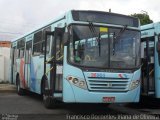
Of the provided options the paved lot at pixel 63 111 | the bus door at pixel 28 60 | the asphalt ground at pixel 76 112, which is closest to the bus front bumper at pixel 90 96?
the asphalt ground at pixel 76 112

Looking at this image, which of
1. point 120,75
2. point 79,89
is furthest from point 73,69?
point 120,75

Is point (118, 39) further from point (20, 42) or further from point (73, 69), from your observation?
point (20, 42)

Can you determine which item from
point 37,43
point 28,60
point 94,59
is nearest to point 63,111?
point 94,59

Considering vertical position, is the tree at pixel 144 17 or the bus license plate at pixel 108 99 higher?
the tree at pixel 144 17

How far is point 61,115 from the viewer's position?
38.6 feet

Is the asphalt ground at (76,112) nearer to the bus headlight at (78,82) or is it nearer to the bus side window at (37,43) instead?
the bus headlight at (78,82)

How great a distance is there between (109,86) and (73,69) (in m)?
1.18

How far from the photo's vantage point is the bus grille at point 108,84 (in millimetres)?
11094

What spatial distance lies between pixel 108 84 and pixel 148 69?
247 centimetres

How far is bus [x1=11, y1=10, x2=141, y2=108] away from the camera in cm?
1105

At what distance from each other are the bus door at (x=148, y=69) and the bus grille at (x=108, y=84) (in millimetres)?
1881

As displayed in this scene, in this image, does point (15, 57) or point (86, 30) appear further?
point (15, 57)

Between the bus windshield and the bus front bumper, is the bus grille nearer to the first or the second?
the bus front bumper

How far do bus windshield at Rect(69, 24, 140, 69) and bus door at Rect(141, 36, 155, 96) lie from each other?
138cm
